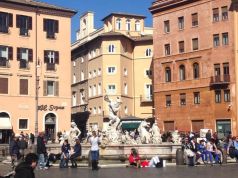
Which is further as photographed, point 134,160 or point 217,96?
point 217,96

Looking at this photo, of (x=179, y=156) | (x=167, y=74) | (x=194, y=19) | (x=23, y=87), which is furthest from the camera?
(x=167, y=74)

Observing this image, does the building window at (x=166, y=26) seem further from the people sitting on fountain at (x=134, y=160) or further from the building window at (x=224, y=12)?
the people sitting on fountain at (x=134, y=160)

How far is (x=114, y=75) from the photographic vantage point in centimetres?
6931

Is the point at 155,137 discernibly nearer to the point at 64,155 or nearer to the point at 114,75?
the point at 64,155

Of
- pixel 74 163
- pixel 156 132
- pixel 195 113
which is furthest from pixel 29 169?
pixel 195 113

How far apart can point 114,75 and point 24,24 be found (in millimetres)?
19745

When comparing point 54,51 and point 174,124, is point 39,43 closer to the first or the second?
point 54,51

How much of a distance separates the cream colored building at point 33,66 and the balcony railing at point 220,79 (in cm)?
1533

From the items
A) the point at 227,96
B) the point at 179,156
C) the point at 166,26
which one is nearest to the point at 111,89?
the point at 166,26

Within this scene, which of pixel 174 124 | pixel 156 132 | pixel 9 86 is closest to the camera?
pixel 156 132

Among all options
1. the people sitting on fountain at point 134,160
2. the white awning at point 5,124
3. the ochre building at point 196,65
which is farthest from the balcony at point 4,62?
the people sitting on fountain at point 134,160

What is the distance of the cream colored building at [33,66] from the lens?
50.7 metres

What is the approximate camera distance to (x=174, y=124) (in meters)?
57.6

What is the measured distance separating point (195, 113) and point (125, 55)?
764 inches
